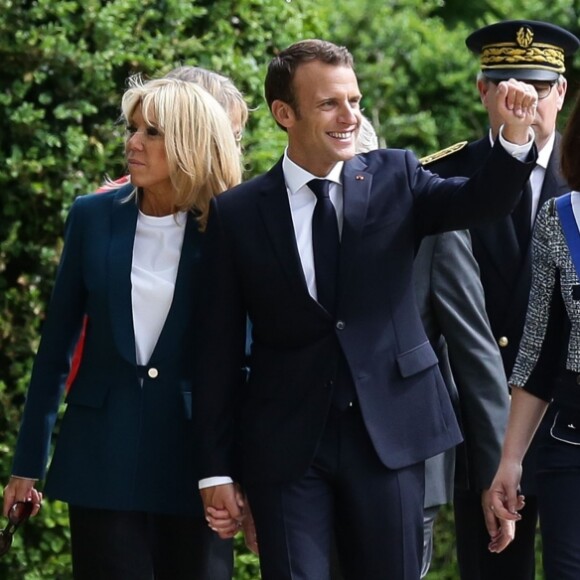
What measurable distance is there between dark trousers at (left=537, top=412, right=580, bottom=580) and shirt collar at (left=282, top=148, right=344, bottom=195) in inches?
36.9

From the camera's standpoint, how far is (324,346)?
466 cm

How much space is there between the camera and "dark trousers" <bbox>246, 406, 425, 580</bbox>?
4.62 meters

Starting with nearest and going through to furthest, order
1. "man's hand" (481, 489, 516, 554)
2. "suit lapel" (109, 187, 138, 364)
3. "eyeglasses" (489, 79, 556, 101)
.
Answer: "suit lapel" (109, 187, 138, 364) < "man's hand" (481, 489, 516, 554) < "eyeglasses" (489, 79, 556, 101)

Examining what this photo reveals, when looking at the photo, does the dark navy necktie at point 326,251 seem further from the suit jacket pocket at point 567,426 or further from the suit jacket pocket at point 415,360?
the suit jacket pocket at point 567,426

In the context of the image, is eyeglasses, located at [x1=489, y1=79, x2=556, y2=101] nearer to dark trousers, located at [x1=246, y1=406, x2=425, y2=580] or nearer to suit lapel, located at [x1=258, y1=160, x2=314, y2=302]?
suit lapel, located at [x1=258, y1=160, x2=314, y2=302]

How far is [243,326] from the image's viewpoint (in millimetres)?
4832

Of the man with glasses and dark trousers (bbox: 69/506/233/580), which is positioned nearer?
dark trousers (bbox: 69/506/233/580)

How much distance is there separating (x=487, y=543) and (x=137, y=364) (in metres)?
1.55

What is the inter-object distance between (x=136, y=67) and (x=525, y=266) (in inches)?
71.8

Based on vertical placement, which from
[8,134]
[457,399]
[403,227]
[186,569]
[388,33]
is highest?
[388,33]

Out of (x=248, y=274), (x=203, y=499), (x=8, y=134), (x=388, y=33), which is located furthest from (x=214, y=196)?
(x=388, y=33)

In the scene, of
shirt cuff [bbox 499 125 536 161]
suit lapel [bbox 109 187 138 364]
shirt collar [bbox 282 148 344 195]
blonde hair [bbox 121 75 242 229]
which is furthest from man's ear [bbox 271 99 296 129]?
shirt cuff [bbox 499 125 536 161]

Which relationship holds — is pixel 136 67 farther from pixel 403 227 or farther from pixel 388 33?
pixel 388 33

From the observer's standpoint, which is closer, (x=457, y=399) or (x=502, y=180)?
(x=502, y=180)
